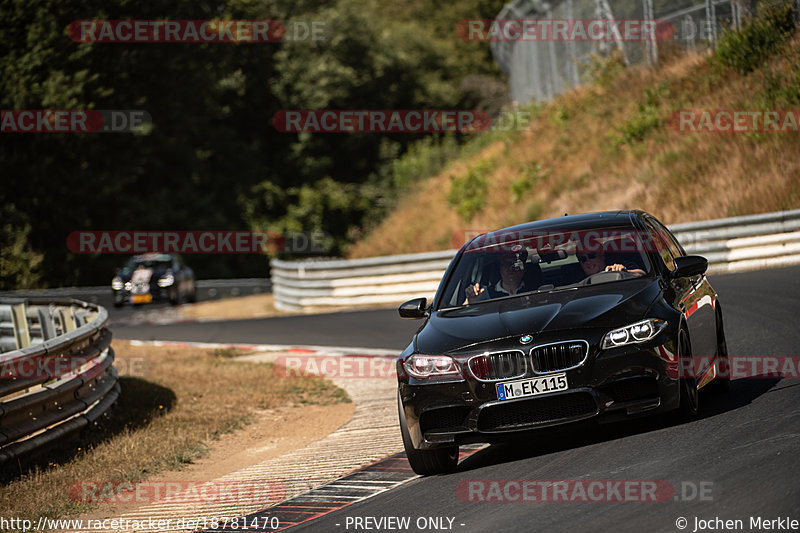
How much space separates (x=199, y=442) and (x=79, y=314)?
5.10 m

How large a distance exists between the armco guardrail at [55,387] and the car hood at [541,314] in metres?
3.57

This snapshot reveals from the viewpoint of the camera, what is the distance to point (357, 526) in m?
6.31

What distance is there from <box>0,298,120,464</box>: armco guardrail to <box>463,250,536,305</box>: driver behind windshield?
12.4 ft

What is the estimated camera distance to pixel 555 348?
675 cm

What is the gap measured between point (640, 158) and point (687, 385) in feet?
60.8

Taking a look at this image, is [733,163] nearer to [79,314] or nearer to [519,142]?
[519,142]

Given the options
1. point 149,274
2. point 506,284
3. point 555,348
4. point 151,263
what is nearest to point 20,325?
point 506,284

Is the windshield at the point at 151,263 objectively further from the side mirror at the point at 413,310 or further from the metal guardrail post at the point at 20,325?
the side mirror at the point at 413,310

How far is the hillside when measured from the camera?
69.8 feet

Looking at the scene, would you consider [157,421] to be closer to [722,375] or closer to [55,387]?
[55,387]

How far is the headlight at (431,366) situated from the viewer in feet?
22.8

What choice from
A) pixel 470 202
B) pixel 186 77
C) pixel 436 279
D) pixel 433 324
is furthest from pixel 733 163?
pixel 186 77

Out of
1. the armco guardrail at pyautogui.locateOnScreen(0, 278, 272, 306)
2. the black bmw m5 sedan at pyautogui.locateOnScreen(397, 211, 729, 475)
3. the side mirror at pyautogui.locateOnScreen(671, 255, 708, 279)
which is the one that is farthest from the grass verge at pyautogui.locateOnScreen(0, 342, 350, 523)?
the armco guardrail at pyautogui.locateOnScreen(0, 278, 272, 306)

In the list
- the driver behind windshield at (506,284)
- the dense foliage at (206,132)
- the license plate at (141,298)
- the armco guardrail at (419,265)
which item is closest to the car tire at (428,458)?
the driver behind windshield at (506,284)
